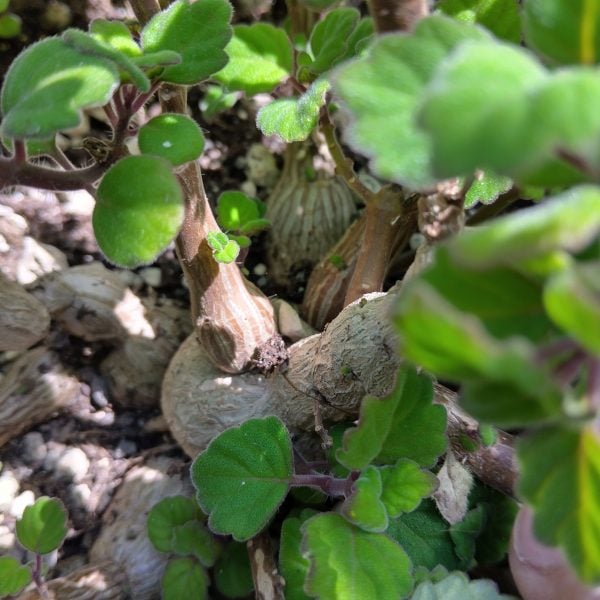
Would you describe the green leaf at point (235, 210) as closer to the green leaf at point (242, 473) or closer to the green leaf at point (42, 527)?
the green leaf at point (242, 473)

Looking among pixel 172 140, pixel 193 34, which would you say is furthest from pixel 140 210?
pixel 193 34

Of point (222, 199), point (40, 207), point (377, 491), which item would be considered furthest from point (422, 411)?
point (40, 207)

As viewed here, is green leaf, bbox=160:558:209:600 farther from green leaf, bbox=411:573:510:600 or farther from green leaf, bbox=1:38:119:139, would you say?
green leaf, bbox=1:38:119:139

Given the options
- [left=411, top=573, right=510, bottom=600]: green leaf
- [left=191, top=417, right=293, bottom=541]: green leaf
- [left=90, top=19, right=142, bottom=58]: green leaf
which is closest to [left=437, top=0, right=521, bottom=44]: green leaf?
[left=90, top=19, right=142, bottom=58]: green leaf

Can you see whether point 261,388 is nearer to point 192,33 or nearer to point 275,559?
point 275,559

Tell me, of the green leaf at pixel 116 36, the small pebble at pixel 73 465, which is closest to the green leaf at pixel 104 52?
the green leaf at pixel 116 36

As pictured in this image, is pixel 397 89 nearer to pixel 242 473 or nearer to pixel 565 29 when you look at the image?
pixel 565 29
